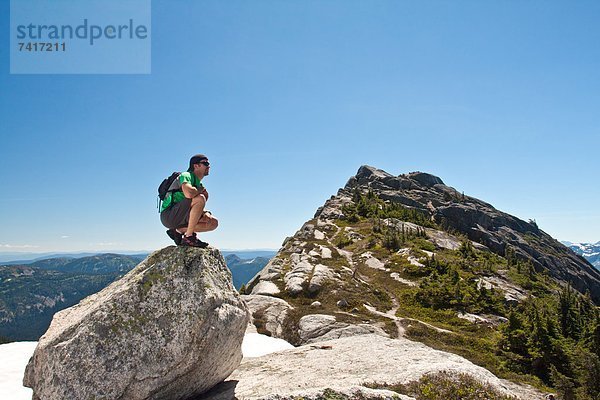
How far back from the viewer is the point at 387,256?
194ft

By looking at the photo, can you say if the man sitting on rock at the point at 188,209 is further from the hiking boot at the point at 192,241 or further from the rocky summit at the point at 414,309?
the rocky summit at the point at 414,309

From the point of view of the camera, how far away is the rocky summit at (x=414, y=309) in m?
19.7

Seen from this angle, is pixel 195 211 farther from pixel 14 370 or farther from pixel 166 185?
pixel 14 370

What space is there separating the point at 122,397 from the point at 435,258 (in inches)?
2151

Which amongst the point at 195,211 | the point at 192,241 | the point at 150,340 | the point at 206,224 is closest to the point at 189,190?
the point at 195,211

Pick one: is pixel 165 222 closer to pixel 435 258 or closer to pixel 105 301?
pixel 105 301

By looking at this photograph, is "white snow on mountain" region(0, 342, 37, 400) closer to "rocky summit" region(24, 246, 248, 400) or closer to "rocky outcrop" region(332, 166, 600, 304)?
"rocky summit" region(24, 246, 248, 400)

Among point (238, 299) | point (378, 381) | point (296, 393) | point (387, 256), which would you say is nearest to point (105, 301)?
point (238, 299)

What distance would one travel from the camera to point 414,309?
38.7 m

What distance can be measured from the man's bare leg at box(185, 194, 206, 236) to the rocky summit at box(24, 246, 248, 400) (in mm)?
865

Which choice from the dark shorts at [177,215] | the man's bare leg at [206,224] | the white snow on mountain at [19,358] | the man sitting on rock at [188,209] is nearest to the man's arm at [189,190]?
the man sitting on rock at [188,209]

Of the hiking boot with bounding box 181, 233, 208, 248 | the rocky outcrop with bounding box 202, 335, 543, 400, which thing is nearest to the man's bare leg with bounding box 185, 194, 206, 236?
the hiking boot with bounding box 181, 233, 208, 248

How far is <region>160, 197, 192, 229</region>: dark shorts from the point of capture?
11305 millimetres

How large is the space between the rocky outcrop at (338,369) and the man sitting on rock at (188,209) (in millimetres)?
5051
